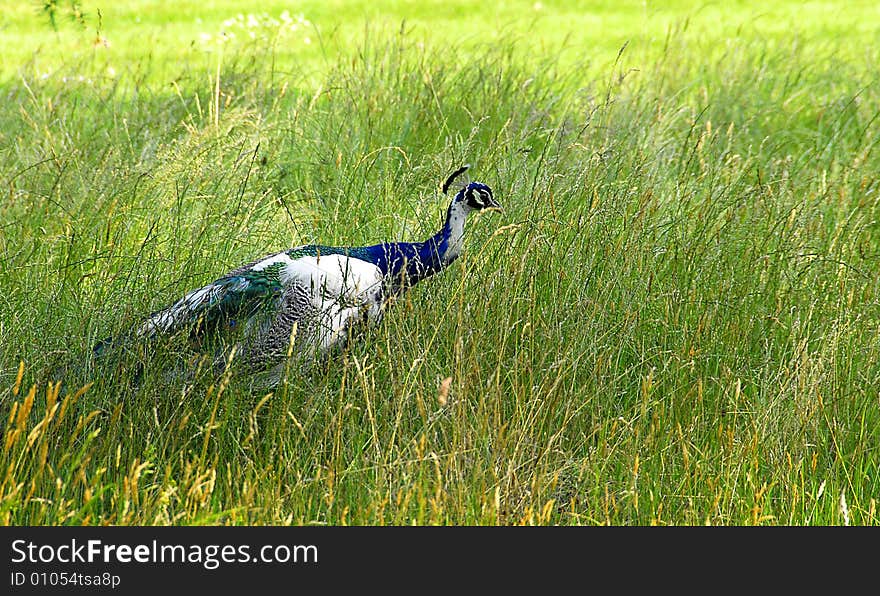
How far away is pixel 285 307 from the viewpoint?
331 cm

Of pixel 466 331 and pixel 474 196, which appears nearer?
pixel 466 331

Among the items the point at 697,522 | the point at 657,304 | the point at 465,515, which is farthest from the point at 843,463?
the point at 465,515

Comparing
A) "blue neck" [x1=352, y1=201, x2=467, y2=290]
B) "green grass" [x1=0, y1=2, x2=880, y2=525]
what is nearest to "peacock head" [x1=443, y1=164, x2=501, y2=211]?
"blue neck" [x1=352, y1=201, x2=467, y2=290]

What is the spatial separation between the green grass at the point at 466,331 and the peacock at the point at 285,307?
0.09 m

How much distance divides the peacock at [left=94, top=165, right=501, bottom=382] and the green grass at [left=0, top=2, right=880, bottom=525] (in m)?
0.09

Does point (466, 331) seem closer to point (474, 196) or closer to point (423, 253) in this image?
point (423, 253)

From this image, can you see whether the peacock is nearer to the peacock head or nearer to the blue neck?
the blue neck

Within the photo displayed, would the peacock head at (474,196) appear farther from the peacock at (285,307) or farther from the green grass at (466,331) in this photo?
the peacock at (285,307)

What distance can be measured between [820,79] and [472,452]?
17.6ft

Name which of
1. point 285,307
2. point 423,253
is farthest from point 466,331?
point 285,307

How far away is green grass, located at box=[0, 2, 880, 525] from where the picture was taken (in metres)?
2.75

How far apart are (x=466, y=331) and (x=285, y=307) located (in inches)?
22.5

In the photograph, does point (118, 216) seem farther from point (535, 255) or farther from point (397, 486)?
point (397, 486)

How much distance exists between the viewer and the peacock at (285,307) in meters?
3.22
